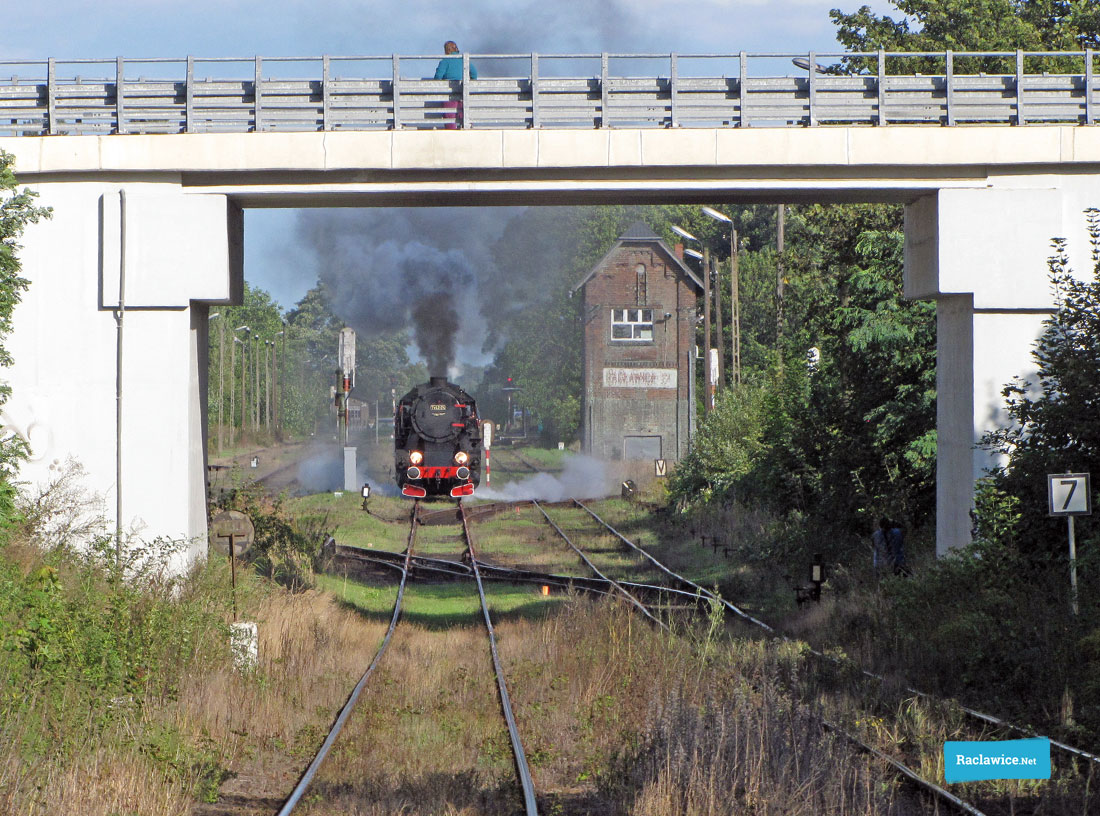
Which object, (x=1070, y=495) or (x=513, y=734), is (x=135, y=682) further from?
(x=1070, y=495)

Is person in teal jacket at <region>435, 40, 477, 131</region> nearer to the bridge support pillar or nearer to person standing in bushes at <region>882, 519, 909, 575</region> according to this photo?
the bridge support pillar

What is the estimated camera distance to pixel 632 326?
6338 cm

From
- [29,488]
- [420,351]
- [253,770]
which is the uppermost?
[420,351]

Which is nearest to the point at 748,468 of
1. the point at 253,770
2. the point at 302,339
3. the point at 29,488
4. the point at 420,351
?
the point at 420,351

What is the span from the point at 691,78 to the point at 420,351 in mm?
24370

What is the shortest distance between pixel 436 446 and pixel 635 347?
110ft

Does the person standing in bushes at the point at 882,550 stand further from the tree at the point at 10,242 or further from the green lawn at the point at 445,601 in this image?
the tree at the point at 10,242

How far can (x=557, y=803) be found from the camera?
8273 millimetres

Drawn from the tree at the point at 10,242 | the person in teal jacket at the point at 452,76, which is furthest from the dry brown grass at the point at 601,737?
the person in teal jacket at the point at 452,76

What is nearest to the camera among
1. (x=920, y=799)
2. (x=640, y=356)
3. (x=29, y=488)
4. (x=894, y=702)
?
(x=920, y=799)

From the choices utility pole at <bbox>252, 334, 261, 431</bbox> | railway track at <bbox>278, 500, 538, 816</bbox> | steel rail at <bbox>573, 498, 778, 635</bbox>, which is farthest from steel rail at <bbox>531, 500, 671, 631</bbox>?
utility pole at <bbox>252, 334, 261, 431</bbox>

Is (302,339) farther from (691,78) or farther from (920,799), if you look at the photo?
(920,799)

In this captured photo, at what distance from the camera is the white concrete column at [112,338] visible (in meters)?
15.8

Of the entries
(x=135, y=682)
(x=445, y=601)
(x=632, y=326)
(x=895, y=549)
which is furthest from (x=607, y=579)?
(x=632, y=326)
